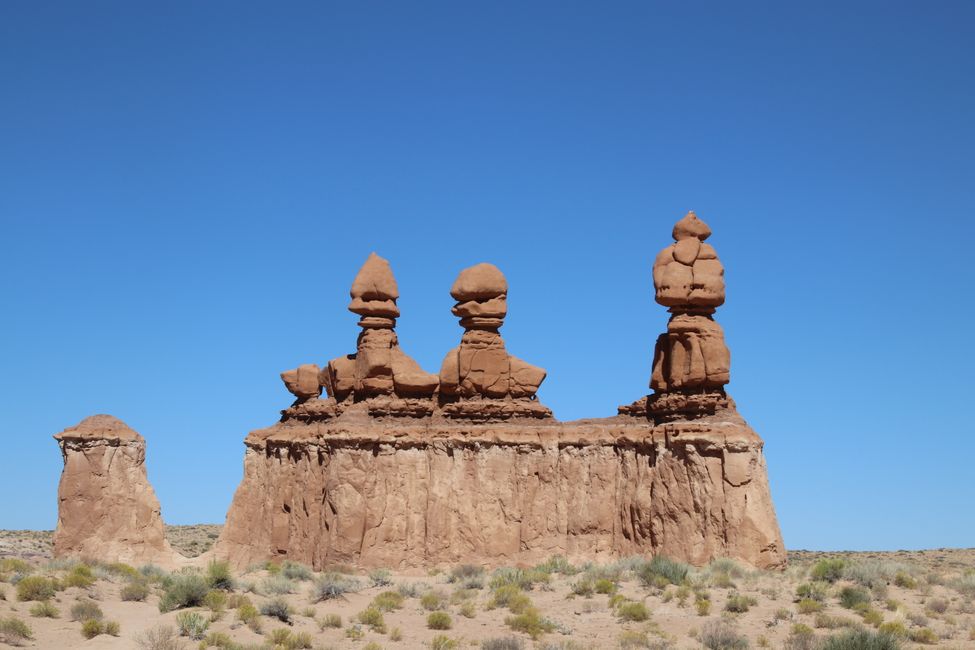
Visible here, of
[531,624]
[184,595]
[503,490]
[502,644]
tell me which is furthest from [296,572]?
[502,644]

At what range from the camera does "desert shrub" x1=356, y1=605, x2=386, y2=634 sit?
2803 centimetres

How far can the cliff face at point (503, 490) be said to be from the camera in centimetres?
3625

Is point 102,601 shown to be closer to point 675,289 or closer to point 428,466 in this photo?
point 428,466

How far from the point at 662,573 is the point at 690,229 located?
1148 cm

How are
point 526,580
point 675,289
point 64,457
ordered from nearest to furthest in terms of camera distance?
point 526,580
point 675,289
point 64,457

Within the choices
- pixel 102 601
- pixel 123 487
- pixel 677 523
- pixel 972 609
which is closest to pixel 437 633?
pixel 102 601

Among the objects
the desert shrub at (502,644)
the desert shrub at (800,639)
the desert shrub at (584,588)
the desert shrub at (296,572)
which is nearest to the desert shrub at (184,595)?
the desert shrub at (502,644)

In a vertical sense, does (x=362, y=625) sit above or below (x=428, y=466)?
below

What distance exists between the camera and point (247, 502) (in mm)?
48594

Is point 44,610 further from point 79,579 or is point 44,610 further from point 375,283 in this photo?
point 375,283

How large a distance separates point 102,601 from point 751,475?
1751cm

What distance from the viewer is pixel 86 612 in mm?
26766

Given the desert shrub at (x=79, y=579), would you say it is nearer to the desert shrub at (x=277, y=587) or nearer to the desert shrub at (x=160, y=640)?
the desert shrub at (x=160, y=640)

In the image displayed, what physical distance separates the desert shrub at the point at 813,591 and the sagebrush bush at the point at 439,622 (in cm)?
859
